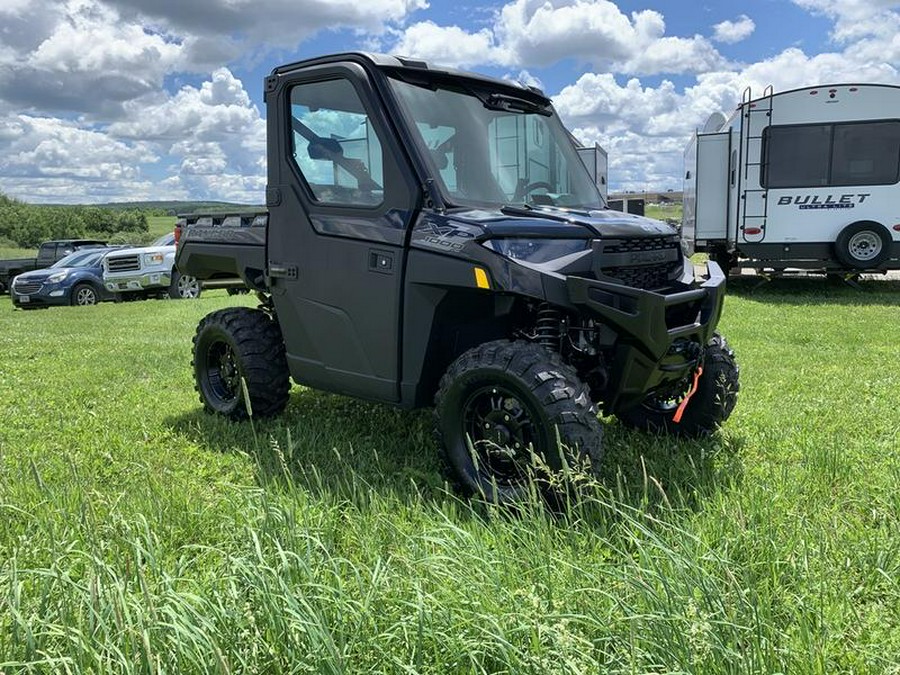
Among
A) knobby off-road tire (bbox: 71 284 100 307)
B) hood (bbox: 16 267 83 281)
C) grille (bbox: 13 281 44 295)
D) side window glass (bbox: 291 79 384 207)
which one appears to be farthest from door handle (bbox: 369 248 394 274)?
hood (bbox: 16 267 83 281)

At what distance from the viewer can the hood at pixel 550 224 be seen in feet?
11.1

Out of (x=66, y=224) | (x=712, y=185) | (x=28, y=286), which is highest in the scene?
(x=66, y=224)

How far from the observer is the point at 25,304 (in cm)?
1786

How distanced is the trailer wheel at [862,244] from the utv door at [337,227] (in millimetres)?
10592

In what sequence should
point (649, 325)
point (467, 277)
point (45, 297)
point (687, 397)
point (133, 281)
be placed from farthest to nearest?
point (133, 281), point (45, 297), point (687, 397), point (467, 277), point (649, 325)

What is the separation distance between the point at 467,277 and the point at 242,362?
6.61ft

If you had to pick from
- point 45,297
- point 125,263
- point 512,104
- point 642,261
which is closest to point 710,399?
point 642,261

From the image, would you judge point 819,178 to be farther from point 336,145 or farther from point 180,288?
point 180,288

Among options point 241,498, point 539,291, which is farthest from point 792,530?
point 241,498

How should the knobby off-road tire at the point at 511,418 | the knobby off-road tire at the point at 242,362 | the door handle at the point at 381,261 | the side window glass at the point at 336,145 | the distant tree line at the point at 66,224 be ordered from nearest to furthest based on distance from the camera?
the knobby off-road tire at the point at 511,418 < the door handle at the point at 381,261 < the side window glass at the point at 336,145 < the knobby off-road tire at the point at 242,362 < the distant tree line at the point at 66,224

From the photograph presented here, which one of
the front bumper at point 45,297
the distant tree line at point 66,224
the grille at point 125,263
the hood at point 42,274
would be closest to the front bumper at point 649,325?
the grille at point 125,263

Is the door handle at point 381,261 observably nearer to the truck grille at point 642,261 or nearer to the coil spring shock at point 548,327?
the coil spring shock at point 548,327

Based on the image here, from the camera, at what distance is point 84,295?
18312 millimetres

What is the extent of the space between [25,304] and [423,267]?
1757cm
